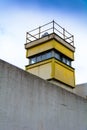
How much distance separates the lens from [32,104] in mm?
7699

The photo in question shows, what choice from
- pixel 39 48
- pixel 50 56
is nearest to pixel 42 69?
pixel 50 56

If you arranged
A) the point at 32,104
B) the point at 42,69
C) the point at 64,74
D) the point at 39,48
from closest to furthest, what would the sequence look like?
the point at 32,104 < the point at 42,69 < the point at 64,74 < the point at 39,48

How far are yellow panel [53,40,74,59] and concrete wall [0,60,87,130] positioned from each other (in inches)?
153

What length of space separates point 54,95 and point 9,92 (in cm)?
242

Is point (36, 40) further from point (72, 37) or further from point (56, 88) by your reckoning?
point (56, 88)

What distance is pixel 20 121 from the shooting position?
7031mm

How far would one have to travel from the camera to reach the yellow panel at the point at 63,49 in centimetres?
1332

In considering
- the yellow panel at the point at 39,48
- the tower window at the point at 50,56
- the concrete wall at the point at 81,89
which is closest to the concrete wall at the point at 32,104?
the tower window at the point at 50,56

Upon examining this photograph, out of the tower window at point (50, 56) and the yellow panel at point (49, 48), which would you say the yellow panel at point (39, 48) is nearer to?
the yellow panel at point (49, 48)

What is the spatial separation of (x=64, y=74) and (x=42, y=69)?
1.20 meters

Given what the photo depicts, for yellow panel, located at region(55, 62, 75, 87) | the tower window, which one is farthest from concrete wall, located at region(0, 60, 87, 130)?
the tower window

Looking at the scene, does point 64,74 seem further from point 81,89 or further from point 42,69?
point 81,89

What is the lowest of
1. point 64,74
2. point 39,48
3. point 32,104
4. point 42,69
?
point 32,104

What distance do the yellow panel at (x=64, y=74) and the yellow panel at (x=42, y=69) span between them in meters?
0.40
